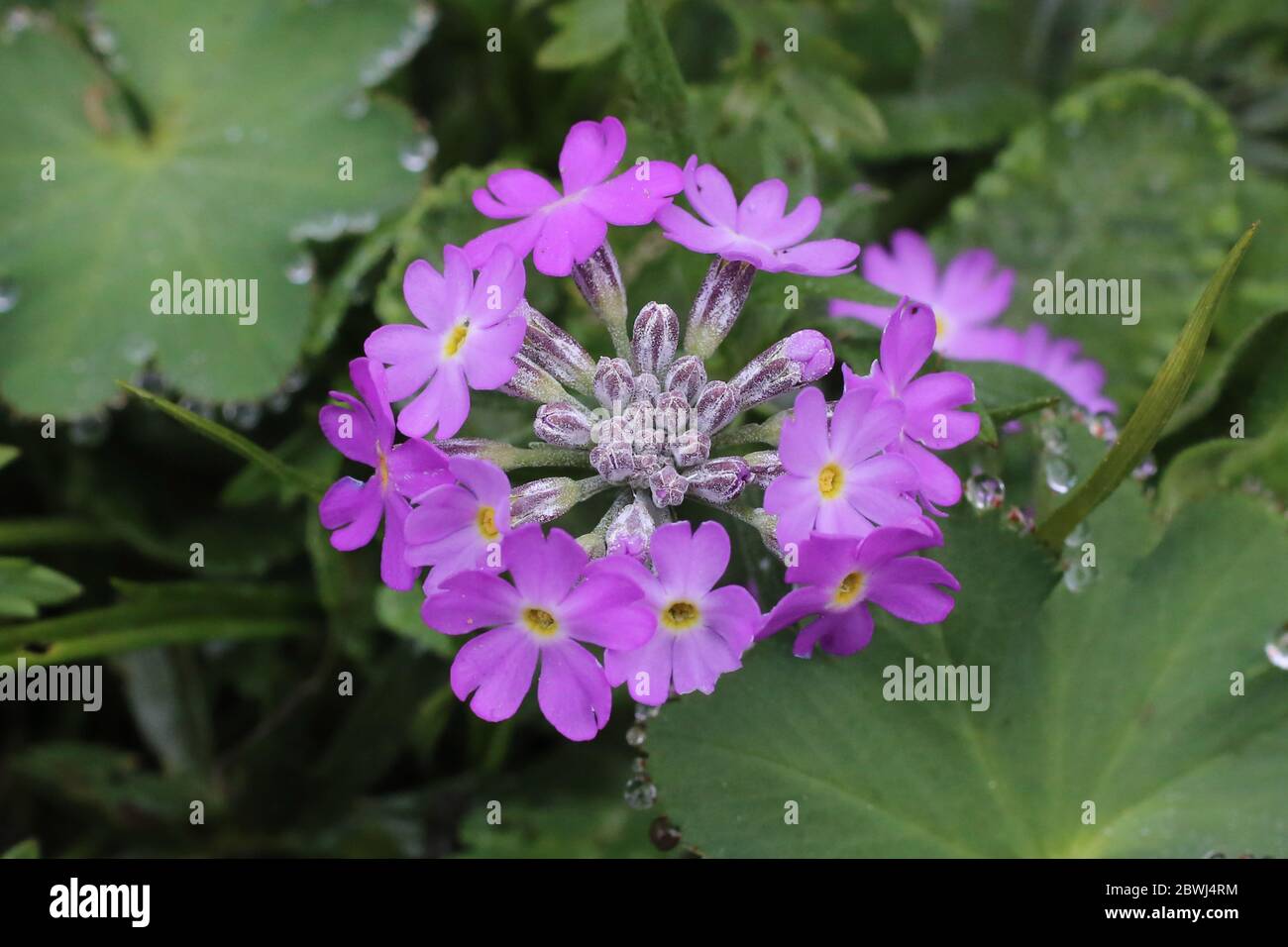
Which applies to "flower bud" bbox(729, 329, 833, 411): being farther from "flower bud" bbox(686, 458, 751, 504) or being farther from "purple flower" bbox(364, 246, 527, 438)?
"purple flower" bbox(364, 246, 527, 438)

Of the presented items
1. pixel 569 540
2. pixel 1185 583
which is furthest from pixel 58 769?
pixel 1185 583

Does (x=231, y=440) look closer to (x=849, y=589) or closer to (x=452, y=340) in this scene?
(x=452, y=340)

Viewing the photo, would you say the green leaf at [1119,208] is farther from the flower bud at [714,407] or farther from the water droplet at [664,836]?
the water droplet at [664,836]

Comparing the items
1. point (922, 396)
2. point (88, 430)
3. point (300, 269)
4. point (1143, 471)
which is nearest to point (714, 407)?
point (922, 396)

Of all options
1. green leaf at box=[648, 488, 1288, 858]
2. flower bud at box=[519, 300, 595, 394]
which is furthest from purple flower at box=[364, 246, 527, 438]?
green leaf at box=[648, 488, 1288, 858]
